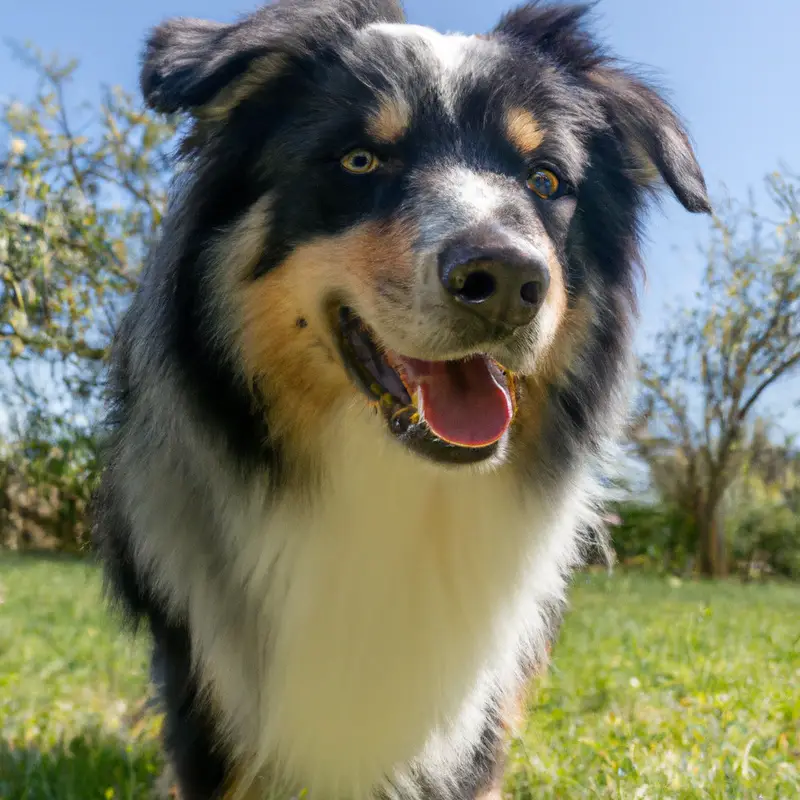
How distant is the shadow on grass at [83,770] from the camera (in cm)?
263

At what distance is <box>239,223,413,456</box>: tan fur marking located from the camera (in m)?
2.19

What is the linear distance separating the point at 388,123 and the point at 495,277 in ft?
2.14

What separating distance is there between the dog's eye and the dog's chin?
1.26 feet

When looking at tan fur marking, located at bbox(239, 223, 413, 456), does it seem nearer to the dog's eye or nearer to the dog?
the dog

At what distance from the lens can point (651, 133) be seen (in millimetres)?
2613

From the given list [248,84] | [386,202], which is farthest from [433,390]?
[248,84]

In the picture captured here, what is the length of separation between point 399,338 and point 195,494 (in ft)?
2.73

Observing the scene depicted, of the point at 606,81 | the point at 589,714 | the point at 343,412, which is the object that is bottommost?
the point at 589,714

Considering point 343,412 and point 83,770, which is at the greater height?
point 343,412

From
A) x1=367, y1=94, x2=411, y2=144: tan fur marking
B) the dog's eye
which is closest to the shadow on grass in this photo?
the dog's eye

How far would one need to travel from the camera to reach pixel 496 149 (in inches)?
91.0

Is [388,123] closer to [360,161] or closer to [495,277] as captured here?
[360,161]

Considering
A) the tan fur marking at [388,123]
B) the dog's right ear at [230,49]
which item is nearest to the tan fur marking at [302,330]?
the tan fur marking at [388,123]

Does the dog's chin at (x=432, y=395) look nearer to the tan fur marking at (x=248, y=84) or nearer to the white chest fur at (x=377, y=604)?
the white chest fur at (x=377, y=604)
